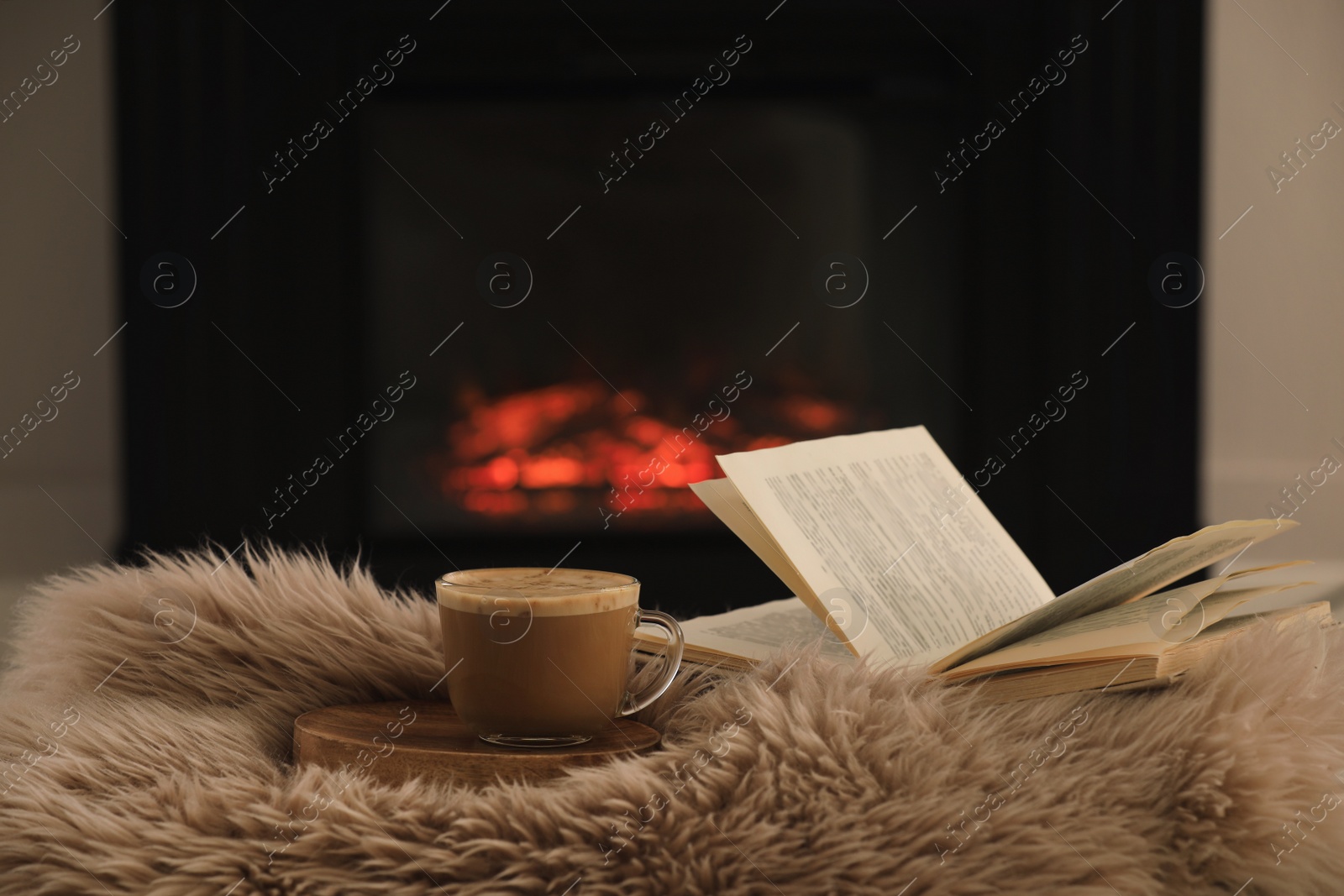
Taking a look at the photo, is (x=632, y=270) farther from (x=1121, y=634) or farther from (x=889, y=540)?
(x=1121, y=634)

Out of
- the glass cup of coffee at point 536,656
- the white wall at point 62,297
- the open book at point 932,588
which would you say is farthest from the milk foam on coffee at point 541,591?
the white wall at point 62,297

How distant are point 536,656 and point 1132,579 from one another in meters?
0.35

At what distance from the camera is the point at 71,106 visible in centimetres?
200

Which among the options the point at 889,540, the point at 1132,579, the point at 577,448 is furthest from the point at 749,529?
the point at 577,448

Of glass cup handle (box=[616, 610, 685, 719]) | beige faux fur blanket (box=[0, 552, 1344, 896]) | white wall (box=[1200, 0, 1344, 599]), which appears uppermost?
white wall (box=[1200, 0, 1344, 599])

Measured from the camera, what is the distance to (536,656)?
54cm

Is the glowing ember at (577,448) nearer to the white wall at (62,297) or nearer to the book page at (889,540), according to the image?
the white wall at (62,297)

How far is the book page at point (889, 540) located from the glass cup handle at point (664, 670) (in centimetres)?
→ 10

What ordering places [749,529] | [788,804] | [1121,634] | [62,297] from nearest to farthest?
[788,804] → [1121,634] → [749,529] → [62,297]

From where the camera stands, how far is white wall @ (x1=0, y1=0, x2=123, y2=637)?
78.7 inches

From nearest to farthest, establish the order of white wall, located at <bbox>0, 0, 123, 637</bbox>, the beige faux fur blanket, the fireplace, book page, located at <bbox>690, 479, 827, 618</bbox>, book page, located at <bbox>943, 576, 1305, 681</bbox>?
the beige faux fur blanket, book page, located at <bbox>943, 576, 1305, 681</bbox>, book page, located at <bbox>690, 479, 827, 618</bbox>, white wall, located at <bbox>0, 0, 123, 637</bbox>, the fireplace

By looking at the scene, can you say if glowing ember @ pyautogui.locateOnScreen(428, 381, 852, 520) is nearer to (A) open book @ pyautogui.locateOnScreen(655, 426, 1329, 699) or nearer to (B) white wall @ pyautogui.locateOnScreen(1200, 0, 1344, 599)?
(B) white wall @ pyautogui.locateOnScreen(1200, 0, 1344, 599)

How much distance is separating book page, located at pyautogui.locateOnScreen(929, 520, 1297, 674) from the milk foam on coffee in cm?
18

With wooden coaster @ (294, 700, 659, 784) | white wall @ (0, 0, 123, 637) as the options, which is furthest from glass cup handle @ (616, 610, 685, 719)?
white wall @ (0, 0, 123, 637)
